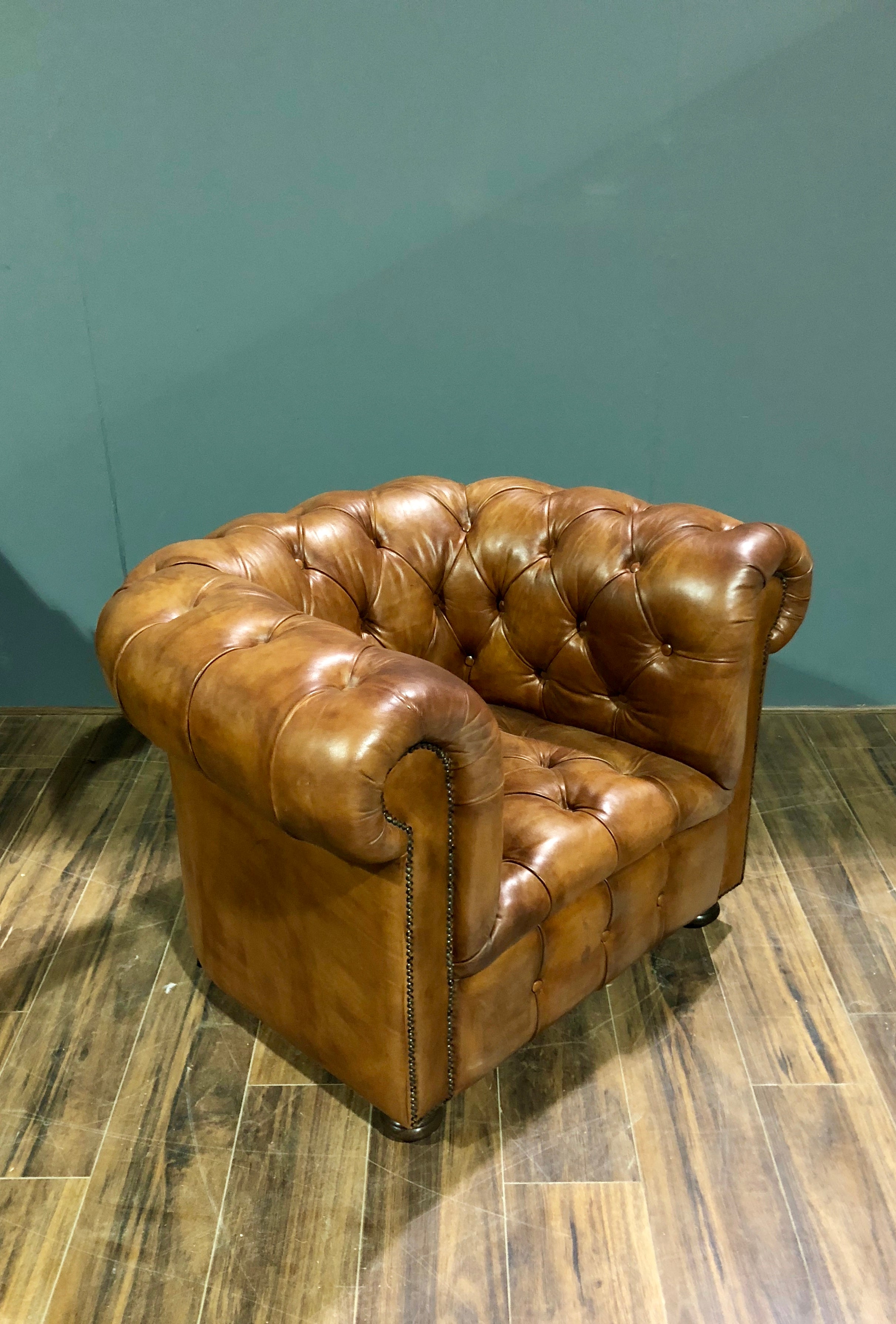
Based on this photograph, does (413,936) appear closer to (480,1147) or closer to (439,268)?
(480,1147)

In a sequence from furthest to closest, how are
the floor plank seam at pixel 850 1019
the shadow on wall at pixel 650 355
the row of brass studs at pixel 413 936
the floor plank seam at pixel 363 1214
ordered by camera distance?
the shadow on wall at pixel 650 355
the floor plank seam at pixel 850 1019
the floor plank seam at pixel 363 1214
the row of brass studs at pixel 413 936

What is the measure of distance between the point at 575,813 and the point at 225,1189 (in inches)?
32.1

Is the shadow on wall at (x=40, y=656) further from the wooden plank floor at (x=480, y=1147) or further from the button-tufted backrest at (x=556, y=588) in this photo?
the button-tufted backrest at (x=556, y=588)

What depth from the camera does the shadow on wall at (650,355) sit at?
2.56 meters

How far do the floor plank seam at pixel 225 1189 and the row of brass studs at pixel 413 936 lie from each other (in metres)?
0.31

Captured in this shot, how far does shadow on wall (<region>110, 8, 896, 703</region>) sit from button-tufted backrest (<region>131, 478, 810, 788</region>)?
0.74 metres

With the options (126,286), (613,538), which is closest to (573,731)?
(613,538)

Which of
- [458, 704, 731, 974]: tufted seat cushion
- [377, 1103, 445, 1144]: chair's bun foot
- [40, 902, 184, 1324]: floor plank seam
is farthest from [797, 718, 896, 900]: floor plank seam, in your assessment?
[40, 902, 184, 1324]: floor plank seam

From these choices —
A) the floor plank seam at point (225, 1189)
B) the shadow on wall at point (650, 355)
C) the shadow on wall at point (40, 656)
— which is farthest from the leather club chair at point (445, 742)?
the shadow on wall at point (40, 656)

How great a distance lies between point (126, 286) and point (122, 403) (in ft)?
0.98

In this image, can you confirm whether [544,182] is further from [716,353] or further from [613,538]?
[613,538]

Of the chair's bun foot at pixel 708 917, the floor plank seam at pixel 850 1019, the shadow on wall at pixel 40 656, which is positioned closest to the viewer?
the floor plank seam at pixel 850 1019

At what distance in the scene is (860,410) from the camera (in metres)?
2.84

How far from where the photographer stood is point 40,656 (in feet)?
10.1
